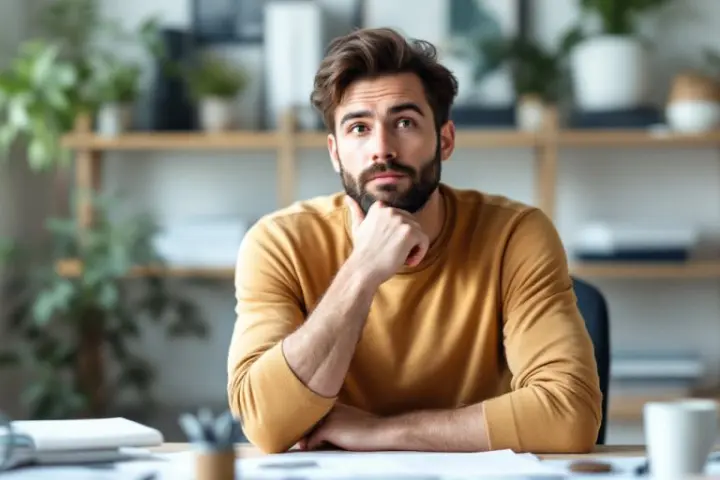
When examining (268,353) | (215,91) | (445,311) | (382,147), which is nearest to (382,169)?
(382,147)

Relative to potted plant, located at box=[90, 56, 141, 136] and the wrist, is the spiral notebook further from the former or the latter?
potted plant, located at box=[90, 56, 141, 136]

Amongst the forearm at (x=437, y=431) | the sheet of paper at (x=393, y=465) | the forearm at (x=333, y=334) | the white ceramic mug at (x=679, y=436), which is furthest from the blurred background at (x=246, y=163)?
the white ceramic mug at (x=679, y=436)

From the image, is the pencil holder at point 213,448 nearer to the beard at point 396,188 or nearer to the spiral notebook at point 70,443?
the spiral notebook at point 70,443

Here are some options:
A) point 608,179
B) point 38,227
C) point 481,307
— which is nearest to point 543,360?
Result: point 481,307

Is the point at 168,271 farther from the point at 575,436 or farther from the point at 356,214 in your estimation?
the point at 575,436

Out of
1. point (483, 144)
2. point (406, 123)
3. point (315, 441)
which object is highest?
point (406, 123)

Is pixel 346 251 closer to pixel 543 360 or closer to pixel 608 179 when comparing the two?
pixel 543 360

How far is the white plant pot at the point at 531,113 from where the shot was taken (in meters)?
3.44

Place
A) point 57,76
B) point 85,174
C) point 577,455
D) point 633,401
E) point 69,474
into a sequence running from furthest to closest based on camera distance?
point 85,174 < point 633,401 < point 57,76 < point 577,455 < point 69,474

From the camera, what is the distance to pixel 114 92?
344 centimetres

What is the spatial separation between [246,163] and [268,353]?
6.53ft

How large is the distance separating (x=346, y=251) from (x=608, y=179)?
5.93 ft

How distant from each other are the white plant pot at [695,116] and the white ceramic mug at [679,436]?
2.12 metres

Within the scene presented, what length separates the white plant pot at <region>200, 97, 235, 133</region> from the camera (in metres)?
3.49
